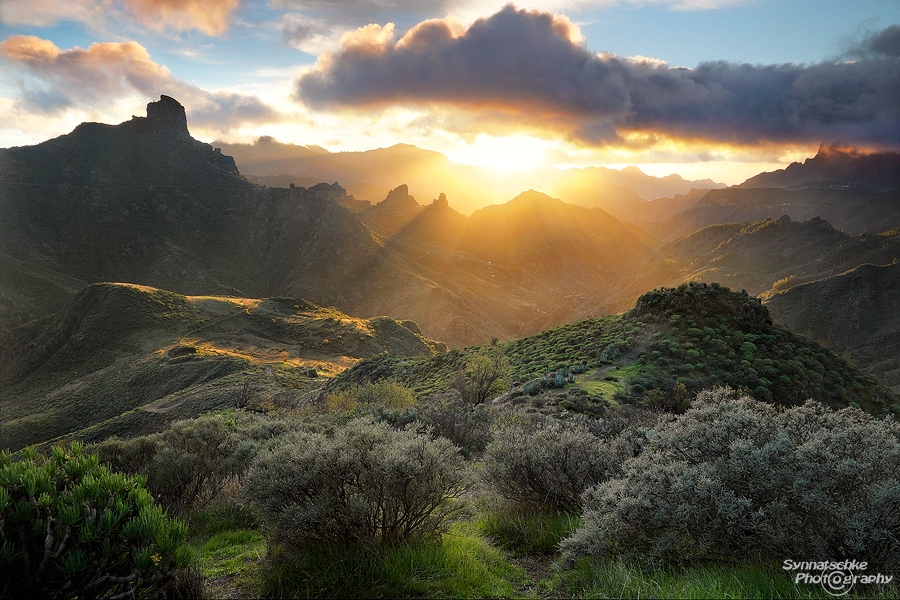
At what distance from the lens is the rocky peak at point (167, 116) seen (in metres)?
163

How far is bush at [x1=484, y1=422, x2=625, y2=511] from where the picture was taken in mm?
6891

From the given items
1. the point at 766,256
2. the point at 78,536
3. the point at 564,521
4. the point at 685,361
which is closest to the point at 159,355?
the point at 685,361

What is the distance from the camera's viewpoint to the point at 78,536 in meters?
3.61

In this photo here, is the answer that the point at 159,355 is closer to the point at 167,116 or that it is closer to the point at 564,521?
the point at 564,521

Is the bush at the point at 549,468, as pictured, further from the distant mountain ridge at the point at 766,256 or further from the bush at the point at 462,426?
the distant mountain ridge at the point at 766,256

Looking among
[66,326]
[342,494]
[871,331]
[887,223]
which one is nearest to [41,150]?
[66,326]

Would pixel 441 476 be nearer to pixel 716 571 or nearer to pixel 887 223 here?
pixel 716 571

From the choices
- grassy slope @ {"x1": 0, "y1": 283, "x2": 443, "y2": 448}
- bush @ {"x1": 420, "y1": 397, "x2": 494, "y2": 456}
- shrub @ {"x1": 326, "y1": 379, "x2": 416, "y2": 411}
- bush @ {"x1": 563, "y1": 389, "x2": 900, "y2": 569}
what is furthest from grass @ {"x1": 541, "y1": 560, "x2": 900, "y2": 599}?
grassy slope @ {"x1": 0, "y1": 283, "x2": 443, "y2": 448}

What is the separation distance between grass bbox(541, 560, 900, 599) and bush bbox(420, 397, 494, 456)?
24.8ft

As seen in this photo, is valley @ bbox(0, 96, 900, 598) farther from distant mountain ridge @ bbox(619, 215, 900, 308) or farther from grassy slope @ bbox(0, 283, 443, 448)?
distant mountain ridge @ bbox(619, 215, 900, 308)

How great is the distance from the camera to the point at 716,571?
4094 mm

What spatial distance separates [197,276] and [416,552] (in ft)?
436

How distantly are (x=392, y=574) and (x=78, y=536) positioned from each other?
106 inches

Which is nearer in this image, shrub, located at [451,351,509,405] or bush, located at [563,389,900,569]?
bush, located at [563,389,900,569]
